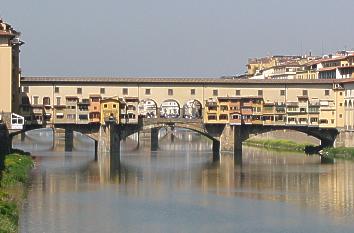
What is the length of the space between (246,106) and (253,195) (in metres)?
27.3

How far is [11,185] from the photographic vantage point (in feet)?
118

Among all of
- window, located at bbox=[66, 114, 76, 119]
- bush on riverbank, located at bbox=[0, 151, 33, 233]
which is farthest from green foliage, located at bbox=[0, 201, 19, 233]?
window, located at bbox=[66, 114, 76, 119]

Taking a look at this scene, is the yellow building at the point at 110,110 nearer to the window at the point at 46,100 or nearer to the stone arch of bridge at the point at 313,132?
the window at the point at 46,100

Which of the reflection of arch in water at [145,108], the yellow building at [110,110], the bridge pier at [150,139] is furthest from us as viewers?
the bridge pier at [150,139]

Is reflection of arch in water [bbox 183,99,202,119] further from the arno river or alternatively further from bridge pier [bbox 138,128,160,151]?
the arno river

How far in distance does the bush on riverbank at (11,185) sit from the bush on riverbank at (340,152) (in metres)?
18.4

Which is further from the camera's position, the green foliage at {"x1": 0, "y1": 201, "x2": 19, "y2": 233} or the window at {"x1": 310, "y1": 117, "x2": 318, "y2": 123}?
the window at {"x1": 310, "y1": 117, "x2": 318, "y2": 123}

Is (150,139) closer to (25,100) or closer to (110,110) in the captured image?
(110,110)

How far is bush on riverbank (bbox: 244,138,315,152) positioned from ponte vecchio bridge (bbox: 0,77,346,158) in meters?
3.56

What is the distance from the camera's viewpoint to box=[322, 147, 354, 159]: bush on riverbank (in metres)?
57.5

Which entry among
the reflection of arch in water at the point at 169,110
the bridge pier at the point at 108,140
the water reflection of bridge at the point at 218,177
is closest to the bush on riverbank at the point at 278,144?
the reflection of arch in water at the point at 169,110

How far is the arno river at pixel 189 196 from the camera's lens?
28.4 meters

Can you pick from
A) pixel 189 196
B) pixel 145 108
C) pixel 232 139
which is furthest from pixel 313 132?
pixel 189 196

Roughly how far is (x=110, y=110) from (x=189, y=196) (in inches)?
1038
